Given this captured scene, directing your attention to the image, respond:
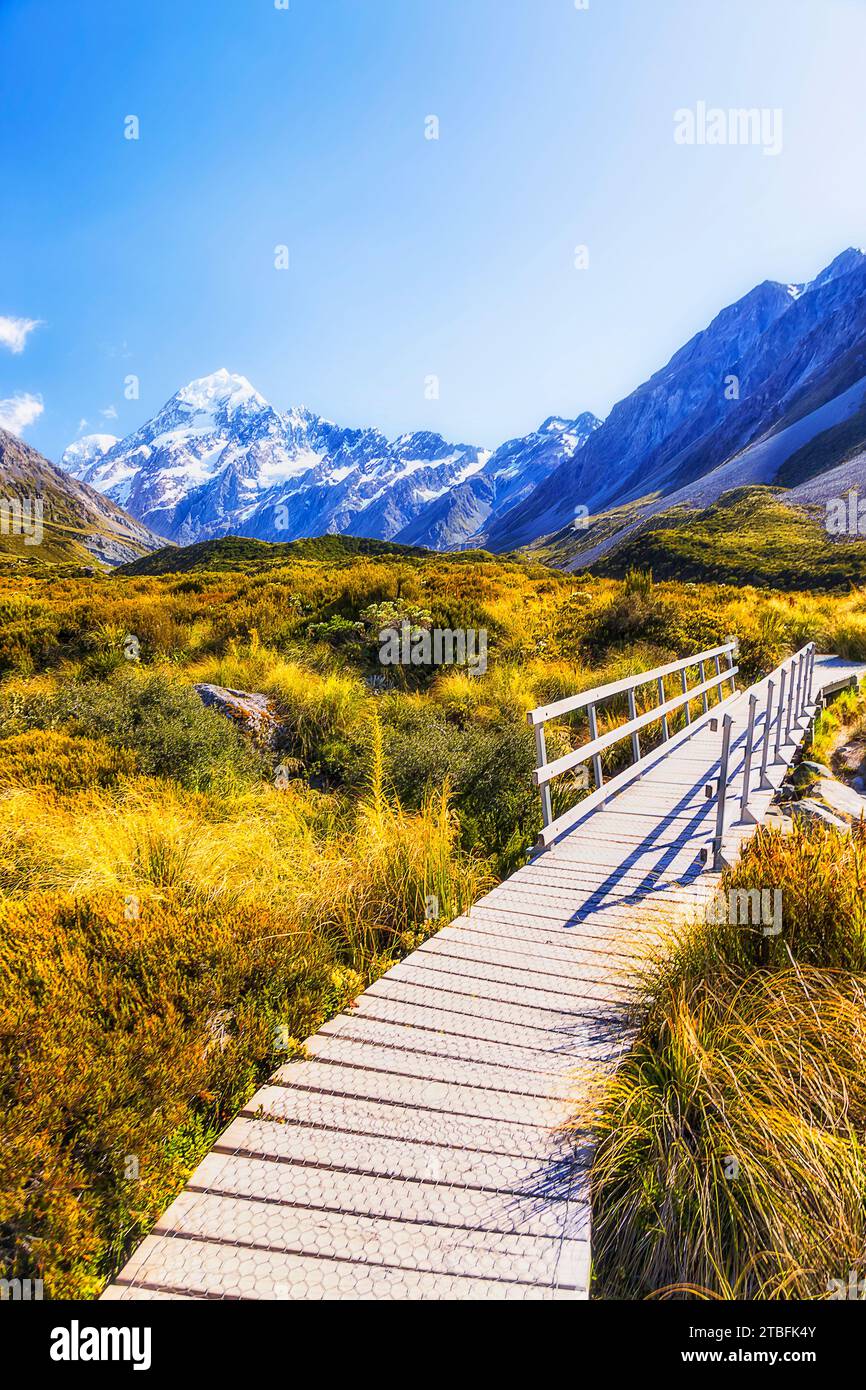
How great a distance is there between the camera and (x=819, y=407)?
385ft

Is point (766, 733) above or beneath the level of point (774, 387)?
beneath

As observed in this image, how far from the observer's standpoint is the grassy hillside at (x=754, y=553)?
3525 centimetres

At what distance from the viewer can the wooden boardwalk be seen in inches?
79.3

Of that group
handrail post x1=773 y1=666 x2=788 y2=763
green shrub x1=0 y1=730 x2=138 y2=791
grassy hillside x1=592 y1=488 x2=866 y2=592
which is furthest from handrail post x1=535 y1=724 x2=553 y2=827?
grassy hillside x1=592 y1=488 x2=866 y2=592

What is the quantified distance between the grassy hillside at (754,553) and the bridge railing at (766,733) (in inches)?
1037

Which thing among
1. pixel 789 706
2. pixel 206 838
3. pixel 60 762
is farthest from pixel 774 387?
pixel 206 838

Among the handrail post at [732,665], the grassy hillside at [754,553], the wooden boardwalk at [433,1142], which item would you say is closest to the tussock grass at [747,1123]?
the wooden boardwalk at [433,1142]

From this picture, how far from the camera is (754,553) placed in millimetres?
42344

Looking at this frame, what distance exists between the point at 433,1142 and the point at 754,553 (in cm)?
4675

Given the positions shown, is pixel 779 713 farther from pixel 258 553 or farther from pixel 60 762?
pixel 258 553

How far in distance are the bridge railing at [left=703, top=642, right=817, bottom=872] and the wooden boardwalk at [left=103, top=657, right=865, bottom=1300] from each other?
80 cm

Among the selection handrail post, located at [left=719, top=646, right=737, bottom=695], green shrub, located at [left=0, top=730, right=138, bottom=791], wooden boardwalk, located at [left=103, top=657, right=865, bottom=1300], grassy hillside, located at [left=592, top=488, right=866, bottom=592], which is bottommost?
wooden boardwalk, located at [left=103, top=657, right=865, bottom=1300]

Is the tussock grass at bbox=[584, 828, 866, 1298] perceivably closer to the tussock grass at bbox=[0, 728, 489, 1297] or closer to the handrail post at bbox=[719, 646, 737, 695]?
the tussock grass at bbox=[0, 728, 489, 1297]
